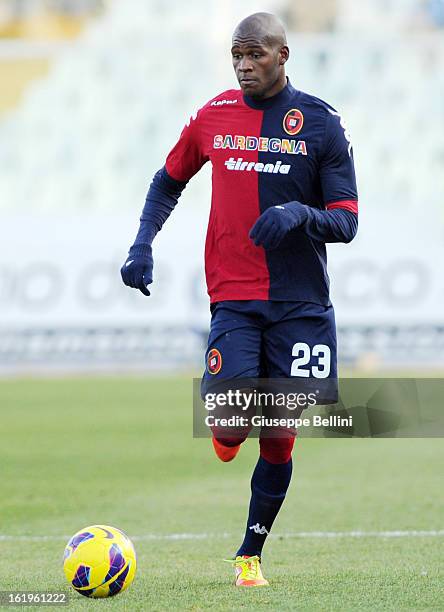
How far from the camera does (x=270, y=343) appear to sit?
5.09m

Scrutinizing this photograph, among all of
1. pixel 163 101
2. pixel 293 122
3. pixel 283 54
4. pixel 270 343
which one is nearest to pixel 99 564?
pixel 270 343

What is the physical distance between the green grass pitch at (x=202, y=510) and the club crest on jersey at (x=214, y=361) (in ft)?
2.87

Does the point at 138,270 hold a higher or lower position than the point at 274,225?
lower

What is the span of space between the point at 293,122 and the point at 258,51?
0.33 meters

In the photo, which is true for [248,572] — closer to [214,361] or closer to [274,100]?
[214,361]

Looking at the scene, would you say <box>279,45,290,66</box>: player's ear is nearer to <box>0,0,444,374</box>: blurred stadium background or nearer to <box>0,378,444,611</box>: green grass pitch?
<box>0,378,444,611</box>: green grass pitch

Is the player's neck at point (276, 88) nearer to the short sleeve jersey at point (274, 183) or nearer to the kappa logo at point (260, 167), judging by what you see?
the short sleeve jersey at point (274, 183)

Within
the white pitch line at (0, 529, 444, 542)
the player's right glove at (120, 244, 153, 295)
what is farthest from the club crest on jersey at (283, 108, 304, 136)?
the white pitch line at (0, 529, 444, 542)

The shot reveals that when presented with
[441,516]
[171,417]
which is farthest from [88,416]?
[441,516]

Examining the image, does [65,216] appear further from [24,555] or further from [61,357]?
[24,555]

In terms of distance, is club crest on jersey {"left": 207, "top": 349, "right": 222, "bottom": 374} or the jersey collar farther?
the jersey collar

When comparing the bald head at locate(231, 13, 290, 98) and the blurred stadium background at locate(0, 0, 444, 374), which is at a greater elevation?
the blurred stadium background at locate(0, 0, 444, 374)

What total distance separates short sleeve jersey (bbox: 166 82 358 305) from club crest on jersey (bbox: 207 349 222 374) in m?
0.25

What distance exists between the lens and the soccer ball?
4699 millimetres
